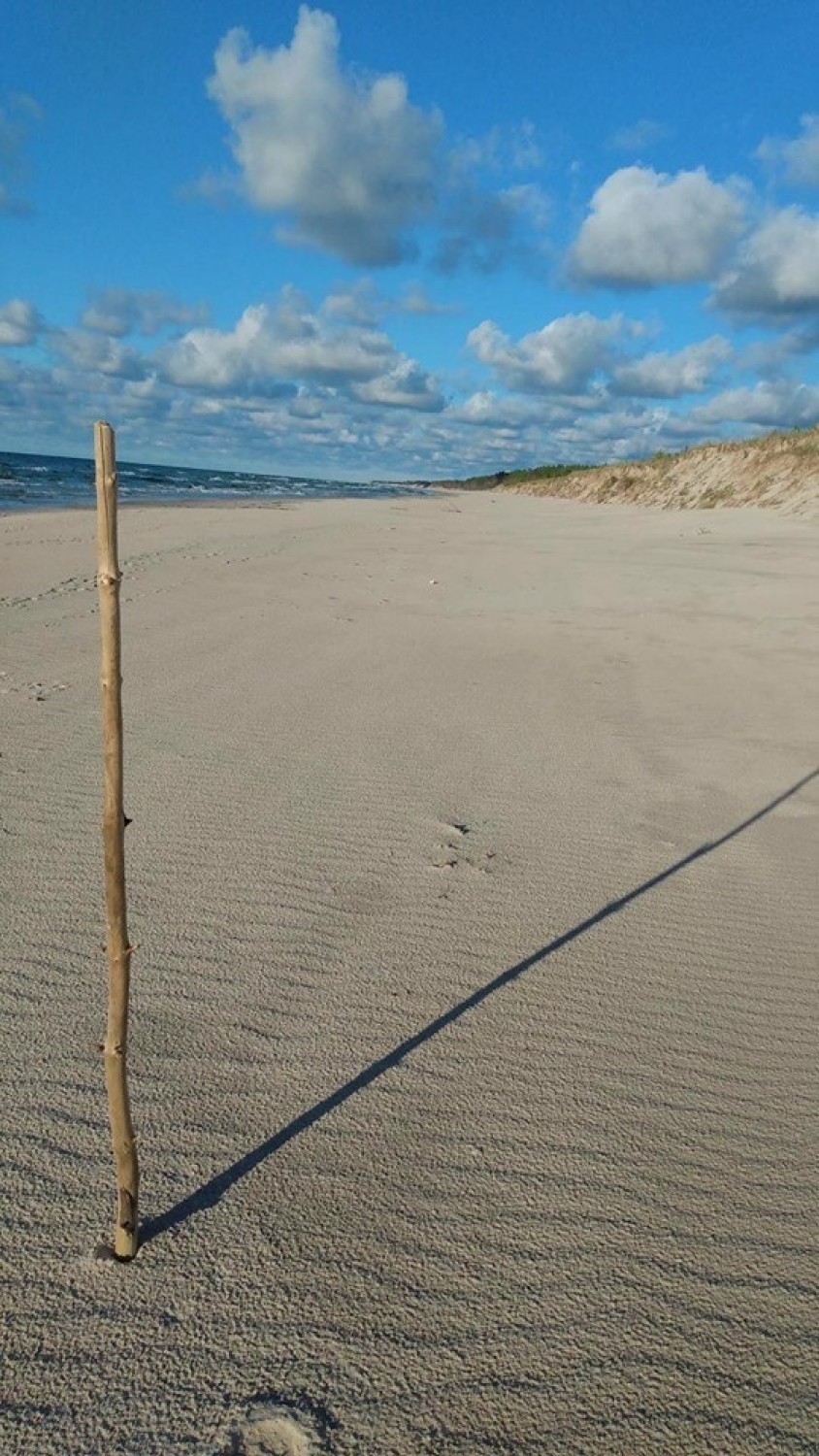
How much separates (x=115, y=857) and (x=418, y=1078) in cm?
137

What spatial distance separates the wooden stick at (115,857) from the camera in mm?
1980

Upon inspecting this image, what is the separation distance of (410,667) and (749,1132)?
614cm

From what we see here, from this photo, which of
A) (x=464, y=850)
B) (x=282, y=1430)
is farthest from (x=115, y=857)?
(x=464, y=850)

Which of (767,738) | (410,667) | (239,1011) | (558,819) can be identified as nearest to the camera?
(239,1011)

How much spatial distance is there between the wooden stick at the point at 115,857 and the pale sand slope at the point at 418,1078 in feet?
0.66

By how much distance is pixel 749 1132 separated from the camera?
2867mm

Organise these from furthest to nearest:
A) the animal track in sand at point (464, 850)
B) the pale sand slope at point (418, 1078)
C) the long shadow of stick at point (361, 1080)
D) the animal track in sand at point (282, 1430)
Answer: the animal track in sand at point (464, 850) → the long shadow of stick at point (361, 1080) → the pale sand slope at point (418, 1078) → the animal track in sand at point (282, 1430)

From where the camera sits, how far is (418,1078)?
119 inches

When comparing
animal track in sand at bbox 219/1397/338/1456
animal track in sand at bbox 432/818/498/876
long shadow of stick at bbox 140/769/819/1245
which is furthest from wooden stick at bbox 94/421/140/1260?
animal track in sand at bbox 432/818/498/876

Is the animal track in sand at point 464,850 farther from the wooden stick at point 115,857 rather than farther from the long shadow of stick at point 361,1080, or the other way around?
the wooden stick at point 115,857

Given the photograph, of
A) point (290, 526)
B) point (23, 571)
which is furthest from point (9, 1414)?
point (290, 526)

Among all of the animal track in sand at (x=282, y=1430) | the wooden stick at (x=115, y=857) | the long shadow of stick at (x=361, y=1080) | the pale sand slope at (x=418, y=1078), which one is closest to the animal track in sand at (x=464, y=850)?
the pale sand slope at (x=418, y=1078)

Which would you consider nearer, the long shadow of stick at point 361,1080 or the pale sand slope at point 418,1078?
the pale sand slope at point 418,1078

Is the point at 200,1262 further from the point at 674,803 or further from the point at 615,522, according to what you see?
the point at 615,522
